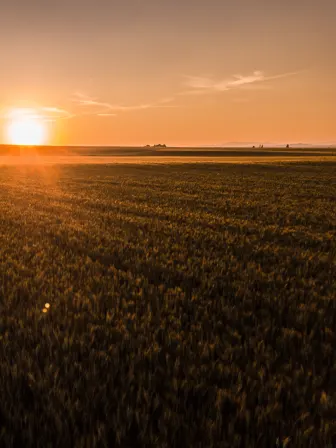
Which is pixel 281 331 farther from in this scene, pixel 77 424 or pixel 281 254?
pixel 281 254

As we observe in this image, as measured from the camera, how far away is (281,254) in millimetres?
7391

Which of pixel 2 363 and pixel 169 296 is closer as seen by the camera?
pixel 2 363

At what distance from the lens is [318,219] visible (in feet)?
39.4

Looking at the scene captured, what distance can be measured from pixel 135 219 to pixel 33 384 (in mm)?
8600

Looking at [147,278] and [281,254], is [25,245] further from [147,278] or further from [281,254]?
[281,254]

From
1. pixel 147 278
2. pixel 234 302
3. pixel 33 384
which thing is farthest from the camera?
pixel 147 278

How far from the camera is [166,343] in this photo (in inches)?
136

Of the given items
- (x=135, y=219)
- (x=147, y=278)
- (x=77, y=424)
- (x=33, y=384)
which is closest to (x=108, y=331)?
(x=33, y=384)

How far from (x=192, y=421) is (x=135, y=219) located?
906 cm

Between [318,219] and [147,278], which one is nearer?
[147,278]

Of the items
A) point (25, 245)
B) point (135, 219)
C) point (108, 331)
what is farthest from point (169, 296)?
point (135, 219)

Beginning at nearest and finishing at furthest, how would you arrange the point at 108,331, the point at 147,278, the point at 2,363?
1. the point at 2,363
2. the point at 108,331
3. the point at 147,278

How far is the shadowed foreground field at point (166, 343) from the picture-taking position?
2375 millimetres

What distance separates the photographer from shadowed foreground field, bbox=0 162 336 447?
2.38m
